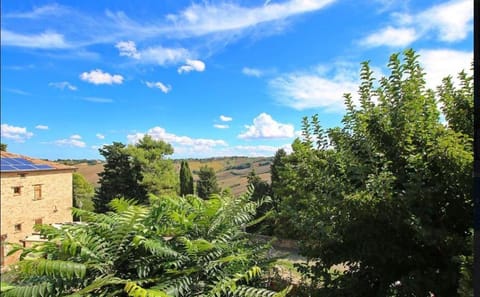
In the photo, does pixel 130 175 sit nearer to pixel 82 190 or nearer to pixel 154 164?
pixel 154 164

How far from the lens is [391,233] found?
2451mm

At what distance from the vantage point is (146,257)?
1.58 metres

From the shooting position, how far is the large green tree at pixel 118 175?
19.9 m

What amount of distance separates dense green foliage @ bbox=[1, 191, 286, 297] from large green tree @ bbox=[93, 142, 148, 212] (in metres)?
18.8

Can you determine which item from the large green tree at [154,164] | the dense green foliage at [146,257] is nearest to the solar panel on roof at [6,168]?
the large green tree at [154,164]

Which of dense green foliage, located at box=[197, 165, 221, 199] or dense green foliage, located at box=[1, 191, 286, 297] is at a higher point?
dense green foliage, located at box=[1, 191, 286, 297]

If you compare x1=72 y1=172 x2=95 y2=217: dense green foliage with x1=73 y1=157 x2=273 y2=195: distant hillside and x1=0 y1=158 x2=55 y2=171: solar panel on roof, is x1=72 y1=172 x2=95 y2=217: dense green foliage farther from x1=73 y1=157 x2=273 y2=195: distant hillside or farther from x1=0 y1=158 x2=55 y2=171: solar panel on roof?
x1=0 y1=158 x2=55 y2=171: solar panel on roof

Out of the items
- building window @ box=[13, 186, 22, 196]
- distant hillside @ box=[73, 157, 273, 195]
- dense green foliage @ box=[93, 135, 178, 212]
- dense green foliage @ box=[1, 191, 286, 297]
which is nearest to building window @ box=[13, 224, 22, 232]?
building window @ box=[13, 186, 22, 196]

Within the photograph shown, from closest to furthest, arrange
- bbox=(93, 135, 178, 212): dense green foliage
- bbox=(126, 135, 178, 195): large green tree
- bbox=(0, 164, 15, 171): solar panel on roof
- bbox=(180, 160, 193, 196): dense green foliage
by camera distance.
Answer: bbox=(0, 164, 15, 171): solar panel on roof
bbox=(126, 135, 178, 195): large green tree
bbox=(93, 135, 178, 212): dense green foliage
bbox=(180, 160, 193, 196): dense green foliage

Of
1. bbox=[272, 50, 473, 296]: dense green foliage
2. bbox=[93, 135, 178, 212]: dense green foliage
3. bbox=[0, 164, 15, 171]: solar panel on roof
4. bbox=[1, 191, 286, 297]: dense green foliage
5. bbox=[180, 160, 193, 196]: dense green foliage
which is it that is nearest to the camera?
bbox=[1, 191, 286, 297]: dense green foliage

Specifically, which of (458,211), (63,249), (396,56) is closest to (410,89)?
(396,56)

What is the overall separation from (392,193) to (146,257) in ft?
5.29

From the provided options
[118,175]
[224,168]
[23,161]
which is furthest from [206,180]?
[23,161]

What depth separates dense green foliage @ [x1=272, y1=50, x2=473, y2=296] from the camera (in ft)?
7.39
